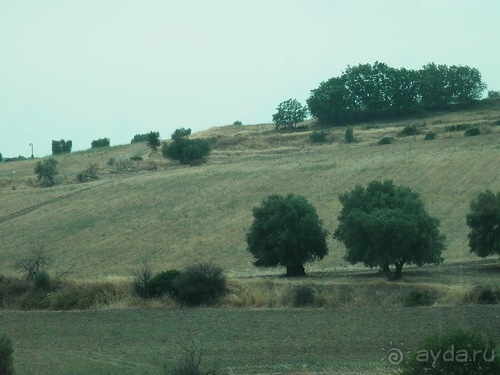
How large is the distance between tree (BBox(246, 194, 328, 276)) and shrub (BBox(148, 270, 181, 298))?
966cm

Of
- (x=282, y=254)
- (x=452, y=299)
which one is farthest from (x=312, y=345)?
(x=282, y=254)

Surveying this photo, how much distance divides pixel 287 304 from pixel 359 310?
10.9 feet

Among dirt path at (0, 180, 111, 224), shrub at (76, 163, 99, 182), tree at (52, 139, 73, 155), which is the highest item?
tree at (52, 139, 73, 155)

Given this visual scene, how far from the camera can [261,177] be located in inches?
2970

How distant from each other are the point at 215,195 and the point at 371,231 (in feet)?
106

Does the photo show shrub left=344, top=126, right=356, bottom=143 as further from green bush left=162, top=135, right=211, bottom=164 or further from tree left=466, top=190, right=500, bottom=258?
tree left=466, top=190, right=500, bottom=258

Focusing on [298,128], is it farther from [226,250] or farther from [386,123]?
[226,250]

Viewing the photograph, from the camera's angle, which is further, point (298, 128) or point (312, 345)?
point (298, 128)

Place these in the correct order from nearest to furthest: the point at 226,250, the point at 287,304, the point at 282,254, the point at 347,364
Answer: the point at 347,364
the point at 287,304
the point at 282,254
the point at 226,250

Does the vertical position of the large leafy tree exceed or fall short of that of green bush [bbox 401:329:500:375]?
it exceeds it

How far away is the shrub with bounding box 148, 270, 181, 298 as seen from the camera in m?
32.4

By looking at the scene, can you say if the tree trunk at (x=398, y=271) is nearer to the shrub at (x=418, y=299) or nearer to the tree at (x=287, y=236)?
the tree at (x=287, y=236)

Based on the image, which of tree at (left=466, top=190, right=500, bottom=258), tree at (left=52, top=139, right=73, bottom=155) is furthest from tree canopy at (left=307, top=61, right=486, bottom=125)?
tree at (left=466, top=190, right=500, bottom=258)

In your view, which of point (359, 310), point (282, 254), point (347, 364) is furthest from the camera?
point (282, 254)
